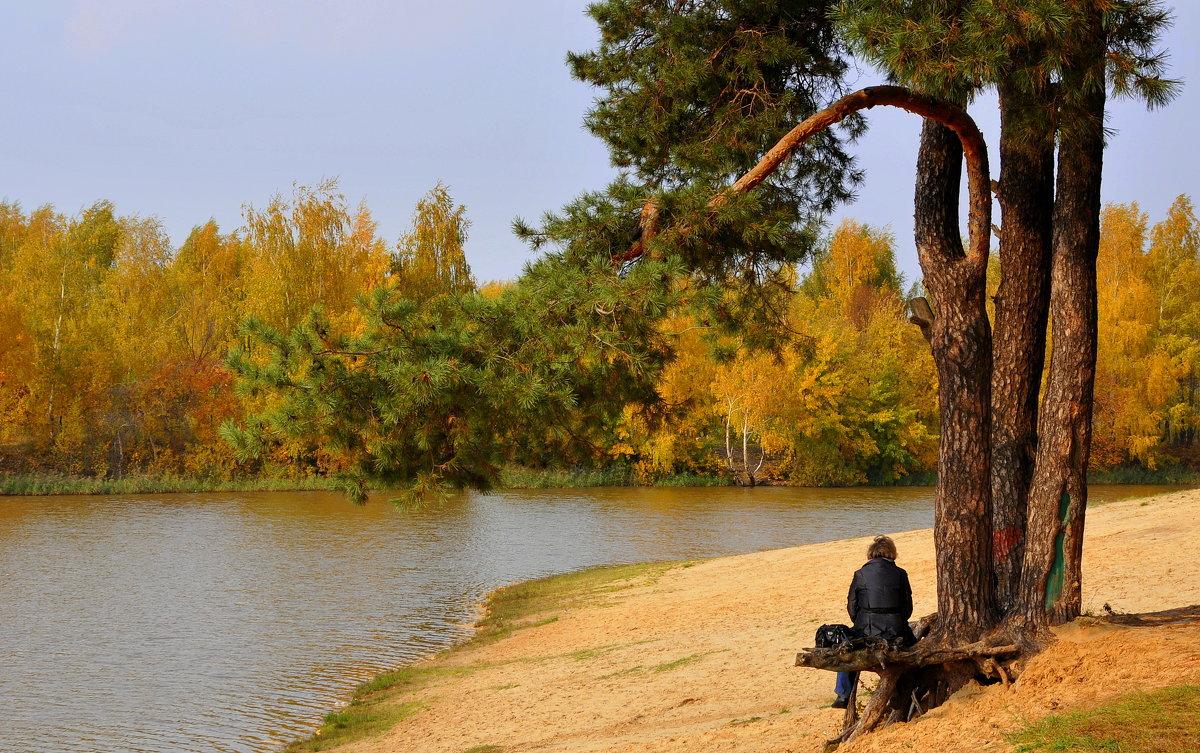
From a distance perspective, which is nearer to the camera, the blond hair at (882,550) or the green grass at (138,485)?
the blond hair at (882,550)

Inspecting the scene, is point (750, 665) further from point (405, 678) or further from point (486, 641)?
point (486, 641)

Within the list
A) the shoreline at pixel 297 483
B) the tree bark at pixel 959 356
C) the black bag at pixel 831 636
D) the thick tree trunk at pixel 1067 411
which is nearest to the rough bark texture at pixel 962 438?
the tree bark at pixel 959 356

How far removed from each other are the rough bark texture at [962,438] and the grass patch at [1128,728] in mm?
1438

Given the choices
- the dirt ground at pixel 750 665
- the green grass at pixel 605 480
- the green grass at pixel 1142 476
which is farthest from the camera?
the green grass at pixel 1142 476

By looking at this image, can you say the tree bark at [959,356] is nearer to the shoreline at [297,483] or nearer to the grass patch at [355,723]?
the grass patch at [355,723]

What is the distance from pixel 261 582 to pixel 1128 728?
18.2 meters

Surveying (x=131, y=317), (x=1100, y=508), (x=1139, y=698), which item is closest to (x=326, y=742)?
(x=1139, y=698)

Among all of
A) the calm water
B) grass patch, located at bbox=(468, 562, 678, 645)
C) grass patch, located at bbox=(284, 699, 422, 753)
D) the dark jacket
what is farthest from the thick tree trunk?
grass patch, located at bbox=(468, 562, 678, 645)

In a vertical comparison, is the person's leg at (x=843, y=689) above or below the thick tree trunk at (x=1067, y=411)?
below

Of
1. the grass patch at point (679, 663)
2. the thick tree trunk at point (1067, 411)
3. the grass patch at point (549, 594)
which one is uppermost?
the thick tree trunk at point (1067, 411)

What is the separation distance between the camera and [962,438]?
7754mm

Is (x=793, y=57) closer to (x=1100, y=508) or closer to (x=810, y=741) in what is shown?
(x=810, y=741)

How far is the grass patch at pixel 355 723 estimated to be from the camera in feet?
35.7

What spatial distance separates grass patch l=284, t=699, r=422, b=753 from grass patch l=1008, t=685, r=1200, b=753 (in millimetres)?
7122
